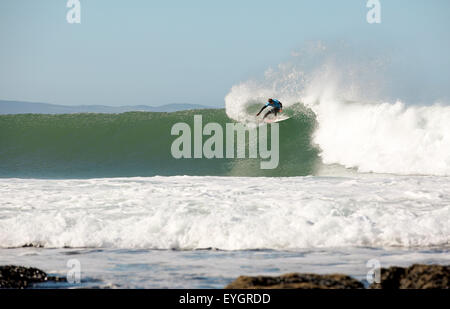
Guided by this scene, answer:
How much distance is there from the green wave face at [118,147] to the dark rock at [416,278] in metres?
11.0

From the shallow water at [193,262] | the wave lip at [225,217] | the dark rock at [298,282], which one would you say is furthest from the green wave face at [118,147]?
the dark rock at [298,282]

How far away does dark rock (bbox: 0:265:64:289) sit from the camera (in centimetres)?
563

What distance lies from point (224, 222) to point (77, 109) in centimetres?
6818

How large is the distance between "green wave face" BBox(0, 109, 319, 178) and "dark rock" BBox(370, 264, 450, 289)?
11025 millimetres

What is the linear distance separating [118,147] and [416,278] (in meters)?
16.3

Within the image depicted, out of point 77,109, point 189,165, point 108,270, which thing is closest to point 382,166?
point 189,165

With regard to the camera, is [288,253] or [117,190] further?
[117,190]

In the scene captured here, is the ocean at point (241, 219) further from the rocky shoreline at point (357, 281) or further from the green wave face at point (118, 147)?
the rocky shoreline at point (357, 281)

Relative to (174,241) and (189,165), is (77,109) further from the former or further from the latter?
(174,241)

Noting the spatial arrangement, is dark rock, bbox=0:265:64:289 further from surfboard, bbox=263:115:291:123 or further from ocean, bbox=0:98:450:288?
surfboard, bbox=263:115:291:123

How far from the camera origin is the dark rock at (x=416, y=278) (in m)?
4.97

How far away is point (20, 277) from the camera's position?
228 inches

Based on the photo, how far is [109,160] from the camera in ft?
63.9

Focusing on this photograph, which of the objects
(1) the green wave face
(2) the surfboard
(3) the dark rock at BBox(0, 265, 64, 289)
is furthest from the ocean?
(2) the surfboard
